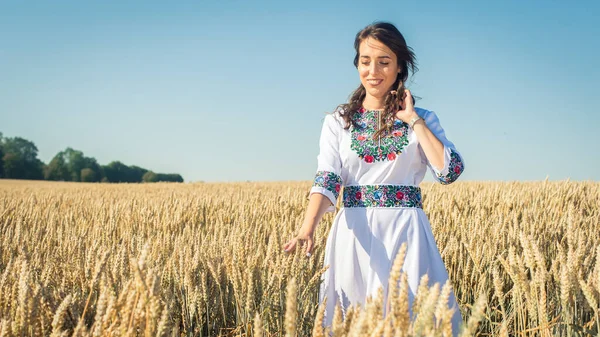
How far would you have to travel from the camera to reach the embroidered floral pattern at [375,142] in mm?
1950

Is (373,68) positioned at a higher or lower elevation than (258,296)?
higher

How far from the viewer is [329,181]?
194cm

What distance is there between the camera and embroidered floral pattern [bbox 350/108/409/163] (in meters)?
1.95

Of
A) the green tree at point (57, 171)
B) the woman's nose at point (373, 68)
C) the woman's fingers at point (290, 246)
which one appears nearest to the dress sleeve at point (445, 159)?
the woman's nose at point (373, 68)

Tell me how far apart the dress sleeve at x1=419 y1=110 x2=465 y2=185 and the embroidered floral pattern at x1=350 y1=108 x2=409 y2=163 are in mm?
99

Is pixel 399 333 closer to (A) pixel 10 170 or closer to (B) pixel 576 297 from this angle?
(B) pixel 576 297

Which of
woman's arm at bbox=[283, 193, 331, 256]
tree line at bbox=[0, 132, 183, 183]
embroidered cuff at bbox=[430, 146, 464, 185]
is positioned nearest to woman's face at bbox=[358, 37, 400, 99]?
embroidered cuff at bbox=[430, 146, 464, 185]

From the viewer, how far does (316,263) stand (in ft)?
7.38

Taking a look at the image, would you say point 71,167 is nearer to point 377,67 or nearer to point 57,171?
point 57,171

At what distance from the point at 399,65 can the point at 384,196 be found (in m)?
0.59

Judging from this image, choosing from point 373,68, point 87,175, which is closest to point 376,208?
point 373,68

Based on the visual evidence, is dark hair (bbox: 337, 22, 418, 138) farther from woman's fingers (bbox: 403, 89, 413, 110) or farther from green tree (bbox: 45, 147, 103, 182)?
green tree (bbox: 45, 147, 103, 182)

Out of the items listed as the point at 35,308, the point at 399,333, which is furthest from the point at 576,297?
the point at 35,308

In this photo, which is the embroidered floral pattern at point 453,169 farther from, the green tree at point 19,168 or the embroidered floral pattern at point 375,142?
the green tree at point 19,168
